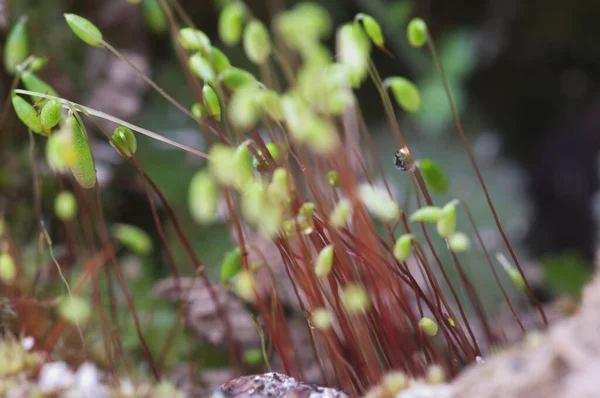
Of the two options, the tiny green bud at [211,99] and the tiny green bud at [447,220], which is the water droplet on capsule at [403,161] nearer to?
the tiny green bud at [447,220]

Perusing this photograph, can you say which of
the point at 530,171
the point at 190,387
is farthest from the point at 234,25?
the point at 530,171

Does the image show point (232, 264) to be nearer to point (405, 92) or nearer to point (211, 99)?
point (211, 99)

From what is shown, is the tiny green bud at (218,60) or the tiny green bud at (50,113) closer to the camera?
the tiny green bud at (50,113)

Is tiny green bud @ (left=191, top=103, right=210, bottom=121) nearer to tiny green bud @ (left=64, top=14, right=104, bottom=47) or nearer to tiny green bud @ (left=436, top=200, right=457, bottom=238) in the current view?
tiny green bud @ (left=64, top=14, right=104, bottom=47)

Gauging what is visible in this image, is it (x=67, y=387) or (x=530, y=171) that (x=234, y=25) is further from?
(x=530, y=171)

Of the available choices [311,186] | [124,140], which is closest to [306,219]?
[311,186]

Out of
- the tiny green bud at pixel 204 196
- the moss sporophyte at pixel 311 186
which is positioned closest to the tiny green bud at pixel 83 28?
the moss sporophyte at pixel 311 186
